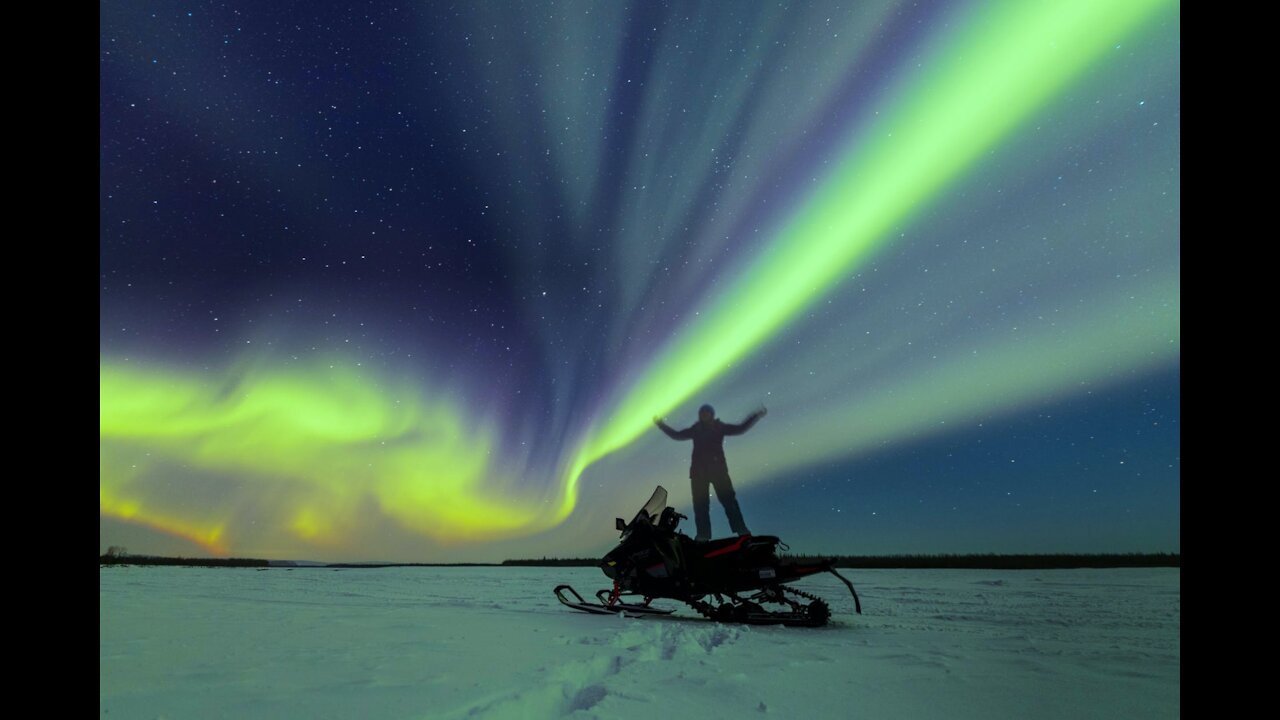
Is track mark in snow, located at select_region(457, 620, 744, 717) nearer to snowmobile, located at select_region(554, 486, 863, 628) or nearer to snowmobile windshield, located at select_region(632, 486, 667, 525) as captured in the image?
snowmobile, located at select_region(554, 486, 863, 628)

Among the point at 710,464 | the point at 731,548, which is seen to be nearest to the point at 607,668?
the point at 731,548

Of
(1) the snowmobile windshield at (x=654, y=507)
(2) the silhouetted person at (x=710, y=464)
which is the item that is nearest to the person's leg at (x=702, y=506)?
(2) the silhouetted person at (x=710, y=464)

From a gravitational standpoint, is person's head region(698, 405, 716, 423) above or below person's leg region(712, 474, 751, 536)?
above

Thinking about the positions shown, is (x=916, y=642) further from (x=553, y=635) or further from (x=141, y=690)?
(x=141, y=690)

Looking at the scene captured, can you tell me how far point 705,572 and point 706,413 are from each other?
14.7ft

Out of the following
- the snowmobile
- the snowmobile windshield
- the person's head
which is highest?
the person's head

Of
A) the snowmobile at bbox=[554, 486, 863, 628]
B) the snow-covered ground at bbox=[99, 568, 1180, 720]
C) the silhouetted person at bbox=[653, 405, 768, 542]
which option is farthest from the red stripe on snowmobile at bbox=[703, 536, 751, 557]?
the silhouetted person at bbox=[653, 405, 768, 542]

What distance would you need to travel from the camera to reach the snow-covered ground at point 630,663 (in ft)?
11.9

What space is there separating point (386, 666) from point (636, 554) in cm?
535

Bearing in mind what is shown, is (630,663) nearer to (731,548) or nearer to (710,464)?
(731,548)

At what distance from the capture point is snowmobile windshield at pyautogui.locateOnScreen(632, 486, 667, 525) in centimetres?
966

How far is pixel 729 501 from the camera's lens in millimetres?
12844
